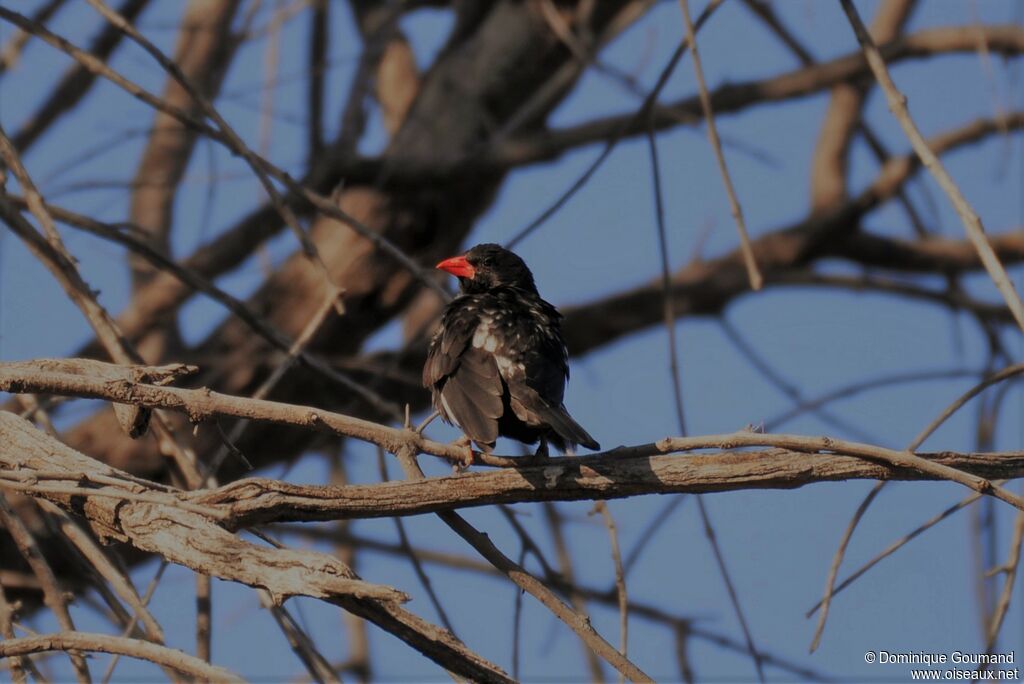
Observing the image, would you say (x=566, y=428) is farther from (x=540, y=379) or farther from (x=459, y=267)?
(x=459, y=267)

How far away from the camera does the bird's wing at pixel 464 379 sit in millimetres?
3744

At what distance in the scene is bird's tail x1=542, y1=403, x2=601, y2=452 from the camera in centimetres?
344

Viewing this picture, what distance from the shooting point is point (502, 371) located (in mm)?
4074

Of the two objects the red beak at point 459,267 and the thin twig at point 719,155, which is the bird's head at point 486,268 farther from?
the thin twig at point 719,155

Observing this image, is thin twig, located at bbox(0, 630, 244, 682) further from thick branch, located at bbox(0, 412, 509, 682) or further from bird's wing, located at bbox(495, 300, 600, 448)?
bird's wing, located at bbox(495, 300, 600, 448)

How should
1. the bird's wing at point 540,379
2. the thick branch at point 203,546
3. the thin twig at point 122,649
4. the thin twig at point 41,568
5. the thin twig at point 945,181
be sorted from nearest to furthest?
the thin twig at point 122,649 < the thick branch at point 203,546 < the thin twig at point 945,181 < the thin twig at point 41,568 < the bird's wing at point 540,379

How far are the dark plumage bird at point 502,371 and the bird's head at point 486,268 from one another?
0.42 m

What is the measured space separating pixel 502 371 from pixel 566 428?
21.2 inches

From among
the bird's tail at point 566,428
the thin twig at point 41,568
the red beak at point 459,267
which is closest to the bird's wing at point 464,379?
the bird's tail at point 566,428

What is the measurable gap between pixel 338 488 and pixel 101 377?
2.22 feet

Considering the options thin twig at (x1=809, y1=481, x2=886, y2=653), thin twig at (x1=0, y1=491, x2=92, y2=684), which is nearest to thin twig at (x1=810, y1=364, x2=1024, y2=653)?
thin twig at (x1=809, y1=481, x2=886, y2=653)

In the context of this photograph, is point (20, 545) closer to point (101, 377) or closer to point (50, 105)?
point (101, 377)

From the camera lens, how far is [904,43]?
707 centimetres

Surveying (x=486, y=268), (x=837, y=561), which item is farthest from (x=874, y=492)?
(x=486, y=268)
